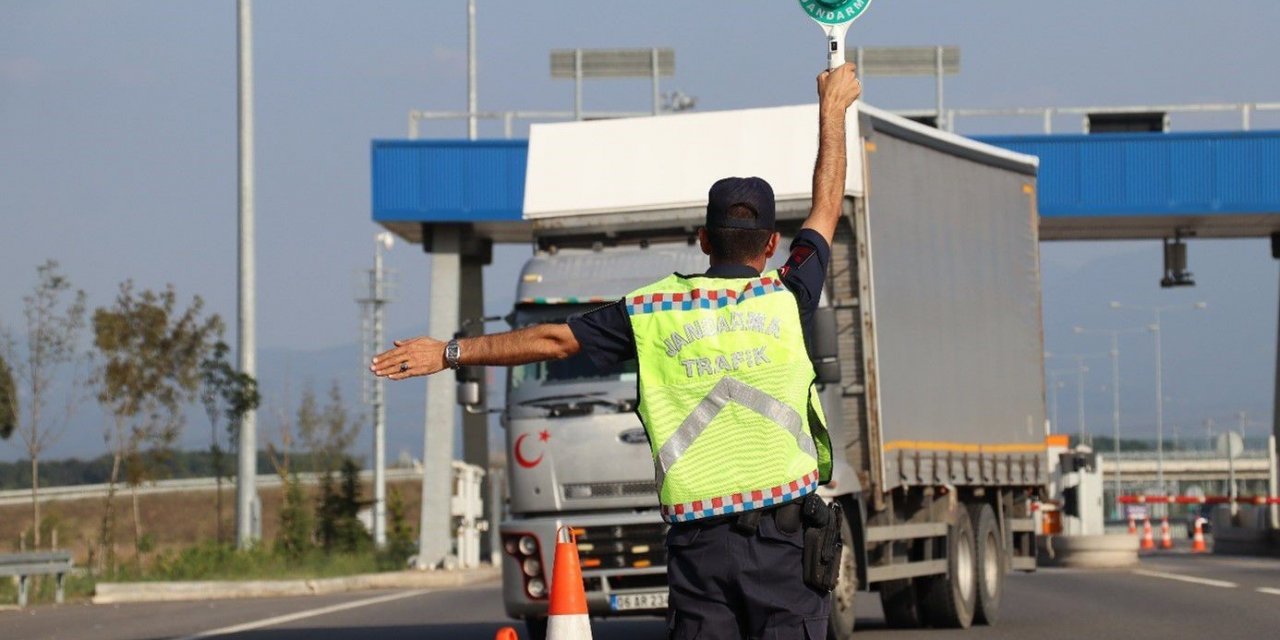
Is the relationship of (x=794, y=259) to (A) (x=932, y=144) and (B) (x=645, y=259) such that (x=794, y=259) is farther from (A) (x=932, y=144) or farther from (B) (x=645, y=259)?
(A) (x=932, y=144)

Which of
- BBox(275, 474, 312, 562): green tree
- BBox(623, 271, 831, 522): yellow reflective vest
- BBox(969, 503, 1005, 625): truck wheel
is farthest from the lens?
BBox(275, 474, 312, 562): green tree

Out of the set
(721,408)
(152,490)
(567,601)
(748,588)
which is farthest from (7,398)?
(152,490)

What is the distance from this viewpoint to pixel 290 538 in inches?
1428

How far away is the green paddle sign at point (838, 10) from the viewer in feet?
29.6

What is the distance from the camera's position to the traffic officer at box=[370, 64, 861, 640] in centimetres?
591

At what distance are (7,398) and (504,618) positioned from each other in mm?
14903

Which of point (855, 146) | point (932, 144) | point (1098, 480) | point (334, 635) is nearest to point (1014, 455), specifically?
point (932, 144)

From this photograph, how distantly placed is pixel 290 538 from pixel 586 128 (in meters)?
21.4

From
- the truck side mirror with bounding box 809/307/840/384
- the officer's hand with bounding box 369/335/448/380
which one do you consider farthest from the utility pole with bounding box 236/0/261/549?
the officer's hand with bounding box 369/335/448/380

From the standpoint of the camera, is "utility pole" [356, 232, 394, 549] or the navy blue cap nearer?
the navy blue cap

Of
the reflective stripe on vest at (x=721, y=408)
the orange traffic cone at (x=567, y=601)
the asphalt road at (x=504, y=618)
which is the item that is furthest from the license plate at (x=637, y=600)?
the reflective stripe on vest at (x=721, y=408)

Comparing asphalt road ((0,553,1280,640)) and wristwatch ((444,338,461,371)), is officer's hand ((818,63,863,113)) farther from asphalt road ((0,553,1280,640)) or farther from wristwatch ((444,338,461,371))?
asphalt road ((0,553,1280,640))

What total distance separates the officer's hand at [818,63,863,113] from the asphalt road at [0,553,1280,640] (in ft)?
33.3

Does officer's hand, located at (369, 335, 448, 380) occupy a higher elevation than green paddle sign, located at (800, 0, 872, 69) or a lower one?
lower
